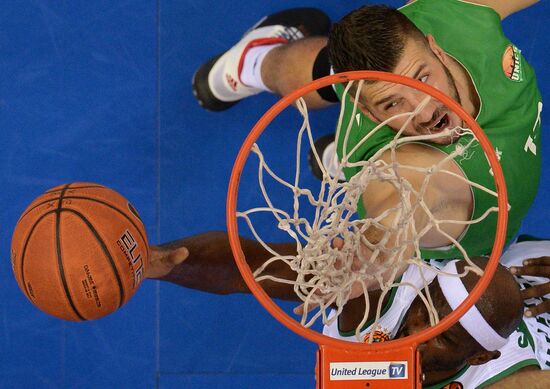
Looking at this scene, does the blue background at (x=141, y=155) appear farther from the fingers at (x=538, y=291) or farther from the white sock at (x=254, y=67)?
the fingers at (x=538, y=291)

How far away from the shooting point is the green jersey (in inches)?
73.9

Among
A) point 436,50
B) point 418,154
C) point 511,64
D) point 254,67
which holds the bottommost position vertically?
point 254,67

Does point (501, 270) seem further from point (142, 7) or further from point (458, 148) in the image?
point (142, 7)

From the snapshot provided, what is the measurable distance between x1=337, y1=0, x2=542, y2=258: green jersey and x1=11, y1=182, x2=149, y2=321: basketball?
67 centimetres

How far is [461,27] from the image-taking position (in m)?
1.93

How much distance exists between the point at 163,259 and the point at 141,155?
0.55 m

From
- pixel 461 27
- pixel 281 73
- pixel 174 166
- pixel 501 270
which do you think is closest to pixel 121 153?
pixel 174 166

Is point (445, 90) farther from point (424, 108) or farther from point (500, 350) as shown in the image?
point (500, 350)

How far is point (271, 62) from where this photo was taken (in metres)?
2.41

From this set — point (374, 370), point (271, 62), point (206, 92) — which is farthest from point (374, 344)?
point (206, 92)

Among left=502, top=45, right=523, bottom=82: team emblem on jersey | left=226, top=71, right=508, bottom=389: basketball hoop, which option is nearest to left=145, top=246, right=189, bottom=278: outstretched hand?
left=226, top=71, right=508, bottom=389: basketball hoop

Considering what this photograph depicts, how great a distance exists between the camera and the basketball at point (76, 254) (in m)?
1.88

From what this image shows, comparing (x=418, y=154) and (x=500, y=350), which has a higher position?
(x=418, y=154)

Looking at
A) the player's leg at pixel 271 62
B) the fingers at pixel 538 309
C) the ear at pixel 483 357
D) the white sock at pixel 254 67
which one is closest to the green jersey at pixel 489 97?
the fingers at pixel 538 309
